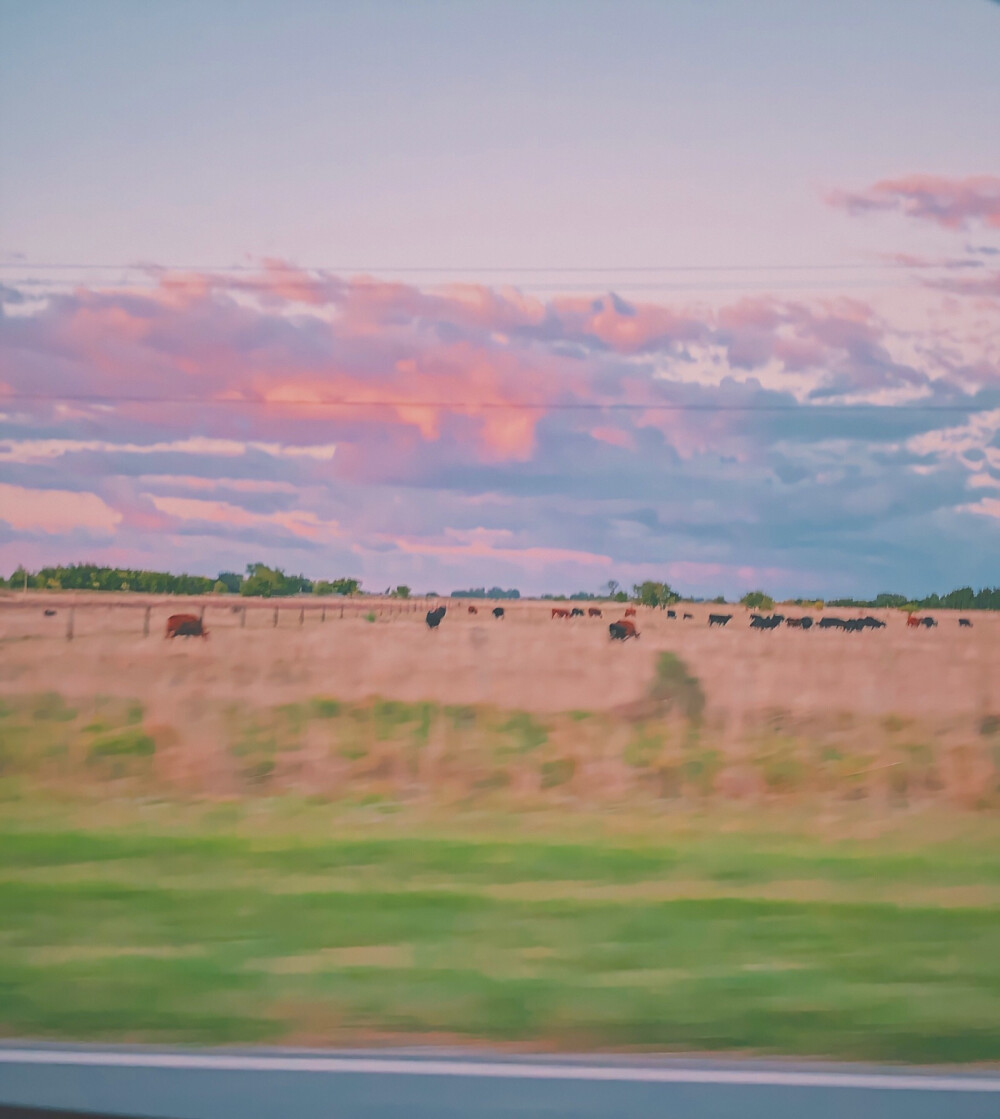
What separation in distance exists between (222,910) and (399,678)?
776 inches

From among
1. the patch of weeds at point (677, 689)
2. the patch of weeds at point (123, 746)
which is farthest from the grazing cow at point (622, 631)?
the patch of weeds at point (123, 746)

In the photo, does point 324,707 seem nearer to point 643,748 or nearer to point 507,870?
point 643,748

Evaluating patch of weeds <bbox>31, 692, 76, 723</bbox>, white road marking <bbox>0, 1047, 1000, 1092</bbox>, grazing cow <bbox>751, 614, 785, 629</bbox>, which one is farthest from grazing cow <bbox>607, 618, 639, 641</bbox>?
white road marking <bbox>0, 1047, 1000, 1092</bbox>

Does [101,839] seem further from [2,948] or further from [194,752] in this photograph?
[194,752]

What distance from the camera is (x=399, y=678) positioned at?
27.2m

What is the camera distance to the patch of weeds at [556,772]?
14.5 meters

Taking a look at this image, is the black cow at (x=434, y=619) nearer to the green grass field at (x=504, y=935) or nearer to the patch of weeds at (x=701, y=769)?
the patch of weeds at (x=701, y=769)

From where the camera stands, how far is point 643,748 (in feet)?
56.1

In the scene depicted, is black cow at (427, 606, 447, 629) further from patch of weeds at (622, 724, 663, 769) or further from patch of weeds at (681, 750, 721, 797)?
patch of weeds at (681, 750, 721, 797)

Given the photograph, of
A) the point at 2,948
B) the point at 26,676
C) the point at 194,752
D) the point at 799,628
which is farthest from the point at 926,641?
the point at 2,948

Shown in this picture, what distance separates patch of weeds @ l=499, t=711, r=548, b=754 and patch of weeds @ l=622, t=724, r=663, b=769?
1364 mm

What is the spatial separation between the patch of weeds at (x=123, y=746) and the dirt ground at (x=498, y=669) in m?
3.31

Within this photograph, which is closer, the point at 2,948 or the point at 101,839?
the point at 2,948

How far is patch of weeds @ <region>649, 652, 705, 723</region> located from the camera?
20.6 meters
